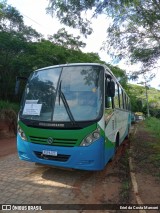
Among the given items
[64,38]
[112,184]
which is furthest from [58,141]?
[64,38]

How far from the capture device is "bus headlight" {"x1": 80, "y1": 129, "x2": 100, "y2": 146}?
499 centimetres

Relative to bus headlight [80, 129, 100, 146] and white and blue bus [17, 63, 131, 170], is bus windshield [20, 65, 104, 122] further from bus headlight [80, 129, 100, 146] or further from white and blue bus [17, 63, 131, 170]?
bus headlight [80, 129, 100, 146]

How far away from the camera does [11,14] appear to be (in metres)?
16.4

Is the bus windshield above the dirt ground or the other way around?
above

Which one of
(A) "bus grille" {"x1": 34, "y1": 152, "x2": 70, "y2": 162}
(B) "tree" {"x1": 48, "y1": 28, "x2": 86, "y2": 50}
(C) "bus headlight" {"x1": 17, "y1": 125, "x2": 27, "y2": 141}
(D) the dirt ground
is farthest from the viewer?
(B) "tree" {"x1": 48, "y1": 28, "x2": 86, "y2": 50}

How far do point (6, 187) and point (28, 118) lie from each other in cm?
164

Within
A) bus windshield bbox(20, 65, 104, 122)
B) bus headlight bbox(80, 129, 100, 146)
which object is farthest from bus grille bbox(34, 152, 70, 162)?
bus windshield bbox(20, 65, 104, 122)

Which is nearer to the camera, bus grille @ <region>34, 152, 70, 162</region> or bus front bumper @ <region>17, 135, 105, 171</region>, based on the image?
bus front bumper @ <region>17, 135, 105, 171</region>

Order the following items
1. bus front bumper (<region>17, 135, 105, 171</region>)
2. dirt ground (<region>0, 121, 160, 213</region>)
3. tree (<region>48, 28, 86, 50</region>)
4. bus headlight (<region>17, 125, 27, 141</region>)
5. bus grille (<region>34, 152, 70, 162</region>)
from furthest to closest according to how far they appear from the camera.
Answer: tree (<region>48, 28, 86, 50</region>) → bus headlight (<region>17, 125, 27, 141</region>) → bus grille (<region>34, 152, 70, 162</region>) → bus front bumper (<region>17, 135, 105, 171</region>) → dirt ground (<region>0, 121, 160, 213</region>)

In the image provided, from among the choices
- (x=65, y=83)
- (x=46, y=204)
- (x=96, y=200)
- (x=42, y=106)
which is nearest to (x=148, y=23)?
(x=65, y=83)

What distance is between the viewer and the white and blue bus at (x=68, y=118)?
16.4 ft

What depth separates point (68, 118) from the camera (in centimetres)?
512

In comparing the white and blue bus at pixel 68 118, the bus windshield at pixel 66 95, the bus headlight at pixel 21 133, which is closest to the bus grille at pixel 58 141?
the white and blue bus at pixel 68 118

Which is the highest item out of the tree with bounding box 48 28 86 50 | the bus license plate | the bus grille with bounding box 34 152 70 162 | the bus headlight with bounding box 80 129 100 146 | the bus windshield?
the tree with bounding box 48 28 86 50
